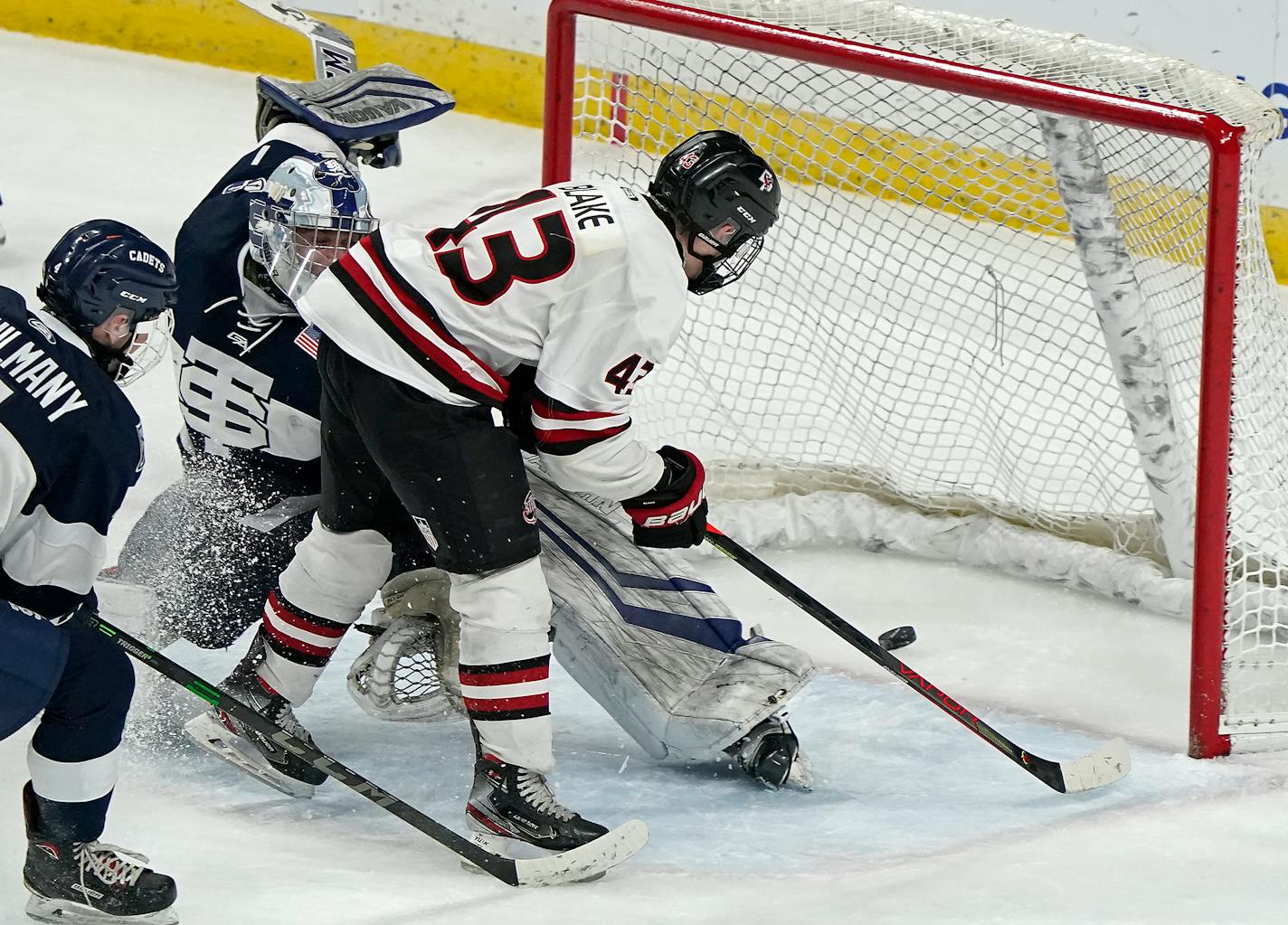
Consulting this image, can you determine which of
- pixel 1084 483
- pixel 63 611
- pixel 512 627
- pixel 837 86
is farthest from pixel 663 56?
pixel 63 611

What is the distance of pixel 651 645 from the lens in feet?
9.02

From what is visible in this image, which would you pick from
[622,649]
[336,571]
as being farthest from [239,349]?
[622,649]

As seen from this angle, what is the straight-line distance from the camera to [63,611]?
2.15 meters

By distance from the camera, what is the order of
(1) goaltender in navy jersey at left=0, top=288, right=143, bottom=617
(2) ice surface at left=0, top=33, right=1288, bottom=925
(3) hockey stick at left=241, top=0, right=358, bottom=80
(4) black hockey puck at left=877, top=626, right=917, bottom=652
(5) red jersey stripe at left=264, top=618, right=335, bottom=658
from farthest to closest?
1. (3) hockey stick at left=241, top=0, right=358, bottom=80
2. (4) black hockey puck at left=877, top=626, right=917, bottom=652
3. (5) red jersey stripe at left=264, top=618, right=335, bottom=658
4. (2) ice surface at left=0, top=33, right=1288, bottom=925
5. (1) goaltender in navy jersey at left=0, top=288, right=143, bottom=617

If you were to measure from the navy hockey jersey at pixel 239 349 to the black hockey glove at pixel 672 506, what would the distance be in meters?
0.60

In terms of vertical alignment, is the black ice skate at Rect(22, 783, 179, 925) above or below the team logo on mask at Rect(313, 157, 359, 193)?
below

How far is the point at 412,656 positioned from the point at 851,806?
2.42 ft

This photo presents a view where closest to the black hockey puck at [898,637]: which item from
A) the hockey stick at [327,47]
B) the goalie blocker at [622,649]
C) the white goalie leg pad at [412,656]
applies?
the goalie blocker at [622,649]

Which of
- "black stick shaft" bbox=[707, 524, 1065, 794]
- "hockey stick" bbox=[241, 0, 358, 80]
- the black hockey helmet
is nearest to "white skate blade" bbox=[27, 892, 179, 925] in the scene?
"black stick shaft" bbox=[707, 524, 1065, 794]

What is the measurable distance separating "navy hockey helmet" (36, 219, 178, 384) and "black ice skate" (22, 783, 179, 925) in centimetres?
58

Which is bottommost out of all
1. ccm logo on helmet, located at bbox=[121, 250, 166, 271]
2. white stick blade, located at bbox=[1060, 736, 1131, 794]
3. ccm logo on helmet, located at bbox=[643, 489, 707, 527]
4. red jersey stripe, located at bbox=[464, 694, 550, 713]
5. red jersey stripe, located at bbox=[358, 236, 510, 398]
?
white stick blade, located at bbox=[1060, 736, 1131, 794]

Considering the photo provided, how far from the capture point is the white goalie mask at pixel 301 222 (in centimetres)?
275

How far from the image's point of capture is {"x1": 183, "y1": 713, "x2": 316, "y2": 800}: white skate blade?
260cm

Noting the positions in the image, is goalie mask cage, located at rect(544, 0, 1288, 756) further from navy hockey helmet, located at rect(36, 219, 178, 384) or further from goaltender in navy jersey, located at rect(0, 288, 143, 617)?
goaltender in navy jersey, located at rect(0, 288, 143, 617)
